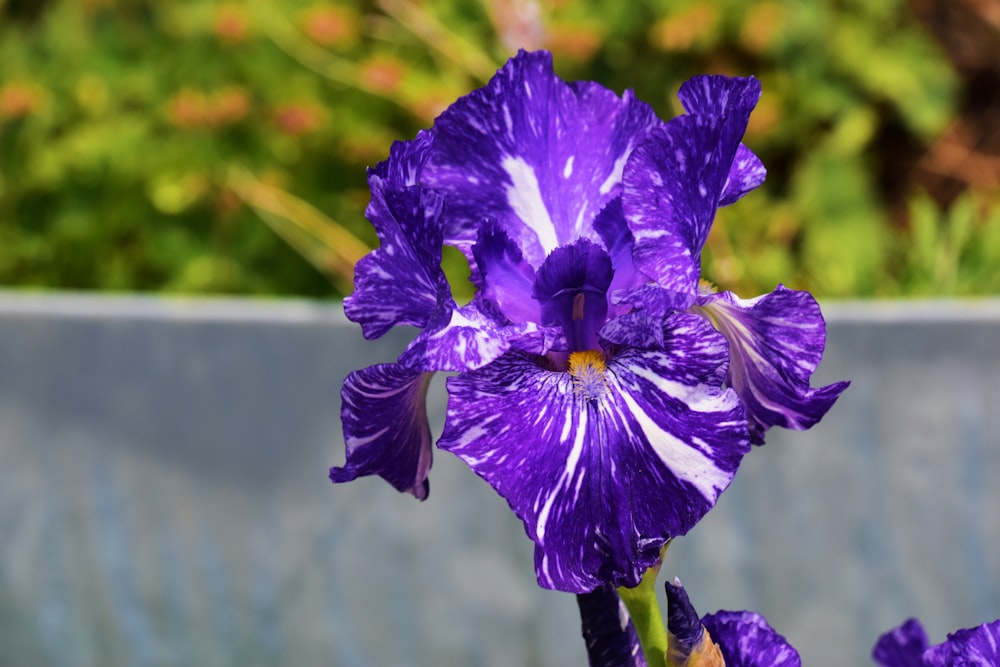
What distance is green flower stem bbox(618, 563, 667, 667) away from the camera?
1.29ft

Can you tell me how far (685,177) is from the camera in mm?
399

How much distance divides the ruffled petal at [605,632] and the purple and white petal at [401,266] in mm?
128

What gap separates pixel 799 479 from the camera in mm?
1231

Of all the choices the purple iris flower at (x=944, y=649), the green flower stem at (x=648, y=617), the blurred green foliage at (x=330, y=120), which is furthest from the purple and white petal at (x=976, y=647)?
the blurred green foliage at (x=330, y=120)

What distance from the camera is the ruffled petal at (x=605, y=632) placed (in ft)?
1.32

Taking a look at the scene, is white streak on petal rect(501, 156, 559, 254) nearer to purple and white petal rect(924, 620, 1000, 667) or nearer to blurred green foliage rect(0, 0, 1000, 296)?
purple and white petal rect(924, 620, 1000, 667)

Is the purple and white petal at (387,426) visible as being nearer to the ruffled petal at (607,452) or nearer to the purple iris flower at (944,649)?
the ruffled petal at (607,452)

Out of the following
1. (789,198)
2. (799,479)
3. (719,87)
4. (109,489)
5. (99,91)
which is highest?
(719,87)

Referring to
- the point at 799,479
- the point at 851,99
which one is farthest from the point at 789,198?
the point at 799,479

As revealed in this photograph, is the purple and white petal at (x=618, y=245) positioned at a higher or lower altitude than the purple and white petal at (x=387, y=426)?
higher

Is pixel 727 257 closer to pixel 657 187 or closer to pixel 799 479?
pixel 799 479

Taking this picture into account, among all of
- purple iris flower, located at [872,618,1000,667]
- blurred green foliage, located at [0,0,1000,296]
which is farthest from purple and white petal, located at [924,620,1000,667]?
blurred green foliage, located at [0,0,1000,296]

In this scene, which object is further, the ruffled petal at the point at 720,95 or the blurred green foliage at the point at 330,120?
the blurred green foliage at the point at 330,120

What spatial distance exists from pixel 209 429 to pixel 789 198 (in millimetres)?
986
